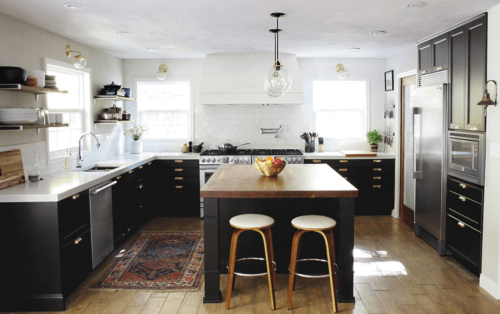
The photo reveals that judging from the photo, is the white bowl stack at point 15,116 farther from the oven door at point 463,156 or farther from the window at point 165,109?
the oven door at point 463,156

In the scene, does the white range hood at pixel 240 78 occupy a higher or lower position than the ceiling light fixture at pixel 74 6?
lower

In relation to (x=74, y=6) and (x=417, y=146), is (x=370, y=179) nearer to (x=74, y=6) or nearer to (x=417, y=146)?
(x=417, y=146)

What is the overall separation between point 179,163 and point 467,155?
12.9ft

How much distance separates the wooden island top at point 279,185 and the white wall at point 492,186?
1.28 metres

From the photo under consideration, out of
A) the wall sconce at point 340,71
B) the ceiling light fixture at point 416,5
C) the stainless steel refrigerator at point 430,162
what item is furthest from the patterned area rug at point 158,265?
the wall sconce at point 340,71

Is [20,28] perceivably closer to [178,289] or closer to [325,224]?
[178,289]

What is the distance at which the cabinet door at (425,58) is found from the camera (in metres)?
4.98

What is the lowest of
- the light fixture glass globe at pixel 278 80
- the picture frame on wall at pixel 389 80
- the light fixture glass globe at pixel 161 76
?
the light fixture glass globe at pixel 278 80

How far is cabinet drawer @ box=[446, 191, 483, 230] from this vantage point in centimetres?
388

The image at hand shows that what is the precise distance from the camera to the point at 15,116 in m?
3.64

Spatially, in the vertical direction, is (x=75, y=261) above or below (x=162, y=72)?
below

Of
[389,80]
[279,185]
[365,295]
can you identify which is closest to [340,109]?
[389,80]

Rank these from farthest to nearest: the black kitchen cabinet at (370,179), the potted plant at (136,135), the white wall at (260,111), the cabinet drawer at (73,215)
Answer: the white wall at (260,111) → the potted plant at (136,135) → the black kitchen cabinet at (370,179) → the cabinet drawer at (73,215)

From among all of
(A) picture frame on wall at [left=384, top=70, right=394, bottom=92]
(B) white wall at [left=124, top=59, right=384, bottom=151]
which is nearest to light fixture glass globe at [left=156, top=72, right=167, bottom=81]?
(B) white wall at [left=124, top=59, right=384, bottom=151]
